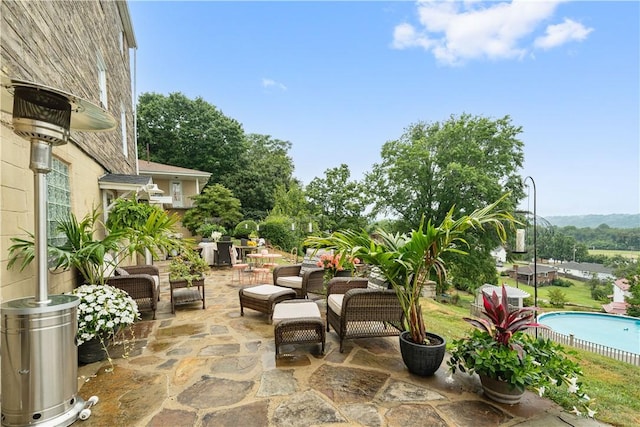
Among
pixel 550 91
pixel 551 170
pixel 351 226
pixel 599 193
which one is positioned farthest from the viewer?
pixel 351 226

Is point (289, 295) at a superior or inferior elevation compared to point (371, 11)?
inferior

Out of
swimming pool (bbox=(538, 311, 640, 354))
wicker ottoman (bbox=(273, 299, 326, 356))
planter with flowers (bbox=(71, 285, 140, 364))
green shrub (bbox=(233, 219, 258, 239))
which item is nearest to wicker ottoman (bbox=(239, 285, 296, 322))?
wicker ottoman (bbox=(273, 299, 326, 356))

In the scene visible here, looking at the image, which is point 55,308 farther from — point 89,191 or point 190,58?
point 190,58

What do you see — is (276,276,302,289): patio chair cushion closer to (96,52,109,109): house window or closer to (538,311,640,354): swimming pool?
(96,52,109,109): house window

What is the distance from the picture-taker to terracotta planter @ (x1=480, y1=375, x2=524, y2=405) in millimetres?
2231

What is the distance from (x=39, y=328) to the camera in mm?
1897

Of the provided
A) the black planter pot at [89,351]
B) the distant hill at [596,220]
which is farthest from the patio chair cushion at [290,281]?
the distant hill at [596,220]

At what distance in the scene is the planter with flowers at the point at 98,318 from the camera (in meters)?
2.76

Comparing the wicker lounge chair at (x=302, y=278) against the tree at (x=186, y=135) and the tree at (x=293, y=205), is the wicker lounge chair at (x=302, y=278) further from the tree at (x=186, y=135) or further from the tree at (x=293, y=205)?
the tree at (x=186, y=135)

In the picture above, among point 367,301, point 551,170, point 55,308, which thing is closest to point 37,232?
point 55,308

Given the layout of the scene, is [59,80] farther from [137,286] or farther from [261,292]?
[261,292]

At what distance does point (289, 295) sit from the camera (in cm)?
443

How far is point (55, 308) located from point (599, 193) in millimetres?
18046

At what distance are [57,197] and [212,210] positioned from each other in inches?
453
